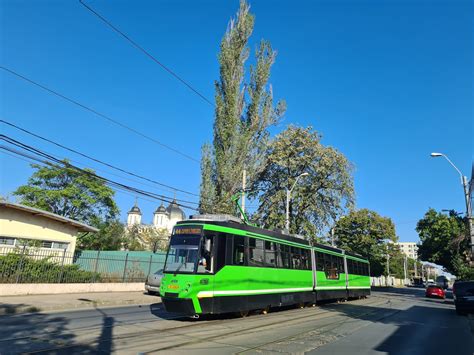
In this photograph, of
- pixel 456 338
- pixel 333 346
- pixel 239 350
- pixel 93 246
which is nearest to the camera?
pixel 239 350

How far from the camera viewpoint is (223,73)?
29.7m

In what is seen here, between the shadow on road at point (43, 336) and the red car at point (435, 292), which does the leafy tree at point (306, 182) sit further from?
the shadow on road at point (43, 336)

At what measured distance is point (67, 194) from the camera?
1772 inches

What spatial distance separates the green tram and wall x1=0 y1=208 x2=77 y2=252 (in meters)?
14.7

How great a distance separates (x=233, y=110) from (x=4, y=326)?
2226 centimetres

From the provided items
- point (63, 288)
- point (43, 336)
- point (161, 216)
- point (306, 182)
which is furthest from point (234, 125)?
point (161, 216)

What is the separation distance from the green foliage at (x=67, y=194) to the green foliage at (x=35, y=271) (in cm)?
2539

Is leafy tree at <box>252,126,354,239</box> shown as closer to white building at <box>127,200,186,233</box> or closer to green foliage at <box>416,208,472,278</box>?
green foliage at <box>416,208,472,278</box>

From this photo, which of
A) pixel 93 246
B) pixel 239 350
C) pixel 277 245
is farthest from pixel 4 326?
pixel 93 246

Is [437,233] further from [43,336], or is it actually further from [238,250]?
[43,336]

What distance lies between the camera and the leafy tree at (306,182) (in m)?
35.2

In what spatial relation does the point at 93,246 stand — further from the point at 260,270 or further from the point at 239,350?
the point at 239,350

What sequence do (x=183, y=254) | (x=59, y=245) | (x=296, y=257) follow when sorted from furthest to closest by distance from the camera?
(x=59, y=245) → (x=296, y=257) → (x=183, y=254)

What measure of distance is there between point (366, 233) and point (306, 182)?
2750 cm
